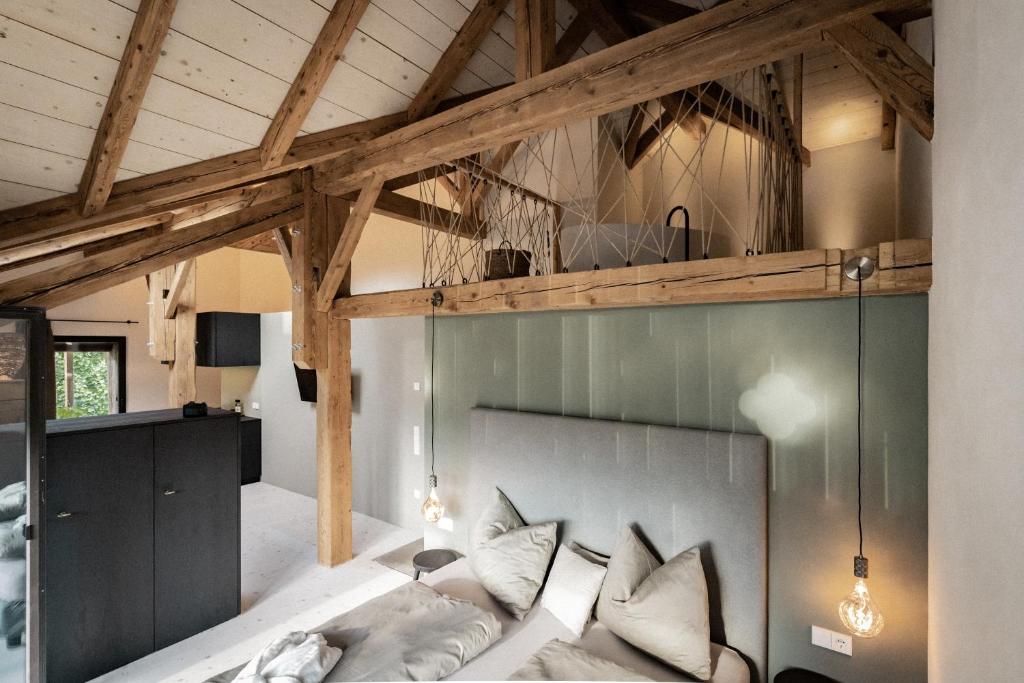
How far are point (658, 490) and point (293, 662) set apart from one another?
181 cm

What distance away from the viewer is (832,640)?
216 centimetres

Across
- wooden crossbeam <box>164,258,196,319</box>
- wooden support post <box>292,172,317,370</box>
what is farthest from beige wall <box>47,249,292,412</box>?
wooden support post <box>292,172,317,370</box>

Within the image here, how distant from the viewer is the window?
21.3ft

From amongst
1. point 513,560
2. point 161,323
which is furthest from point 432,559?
point 161,323

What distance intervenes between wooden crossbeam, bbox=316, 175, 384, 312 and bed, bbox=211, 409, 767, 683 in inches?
67.9

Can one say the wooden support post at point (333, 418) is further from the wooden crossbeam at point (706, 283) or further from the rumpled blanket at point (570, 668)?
the rumpled blanket at point (570, 668)

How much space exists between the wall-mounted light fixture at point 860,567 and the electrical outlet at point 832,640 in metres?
0.16

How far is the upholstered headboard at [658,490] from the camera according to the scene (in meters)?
2.32

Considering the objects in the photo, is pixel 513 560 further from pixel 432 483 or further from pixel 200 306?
pixel 200 306

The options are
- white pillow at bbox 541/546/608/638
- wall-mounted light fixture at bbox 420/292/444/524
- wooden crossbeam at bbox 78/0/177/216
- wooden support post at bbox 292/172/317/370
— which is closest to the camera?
wooden crossbeam at bbox 78/0/177/216

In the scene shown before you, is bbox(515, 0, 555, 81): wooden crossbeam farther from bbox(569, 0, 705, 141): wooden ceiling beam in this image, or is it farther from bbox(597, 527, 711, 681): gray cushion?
bbox(597, 527, 711, 681): gray cushion

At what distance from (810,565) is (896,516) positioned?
41 centimetres

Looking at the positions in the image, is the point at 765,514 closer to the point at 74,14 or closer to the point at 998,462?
the point at 998,462

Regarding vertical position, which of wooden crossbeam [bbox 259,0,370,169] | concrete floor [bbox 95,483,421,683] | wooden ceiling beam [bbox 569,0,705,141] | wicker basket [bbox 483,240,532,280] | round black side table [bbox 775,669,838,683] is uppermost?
wooden ceiling beam [bbox 569,0,705,141]
